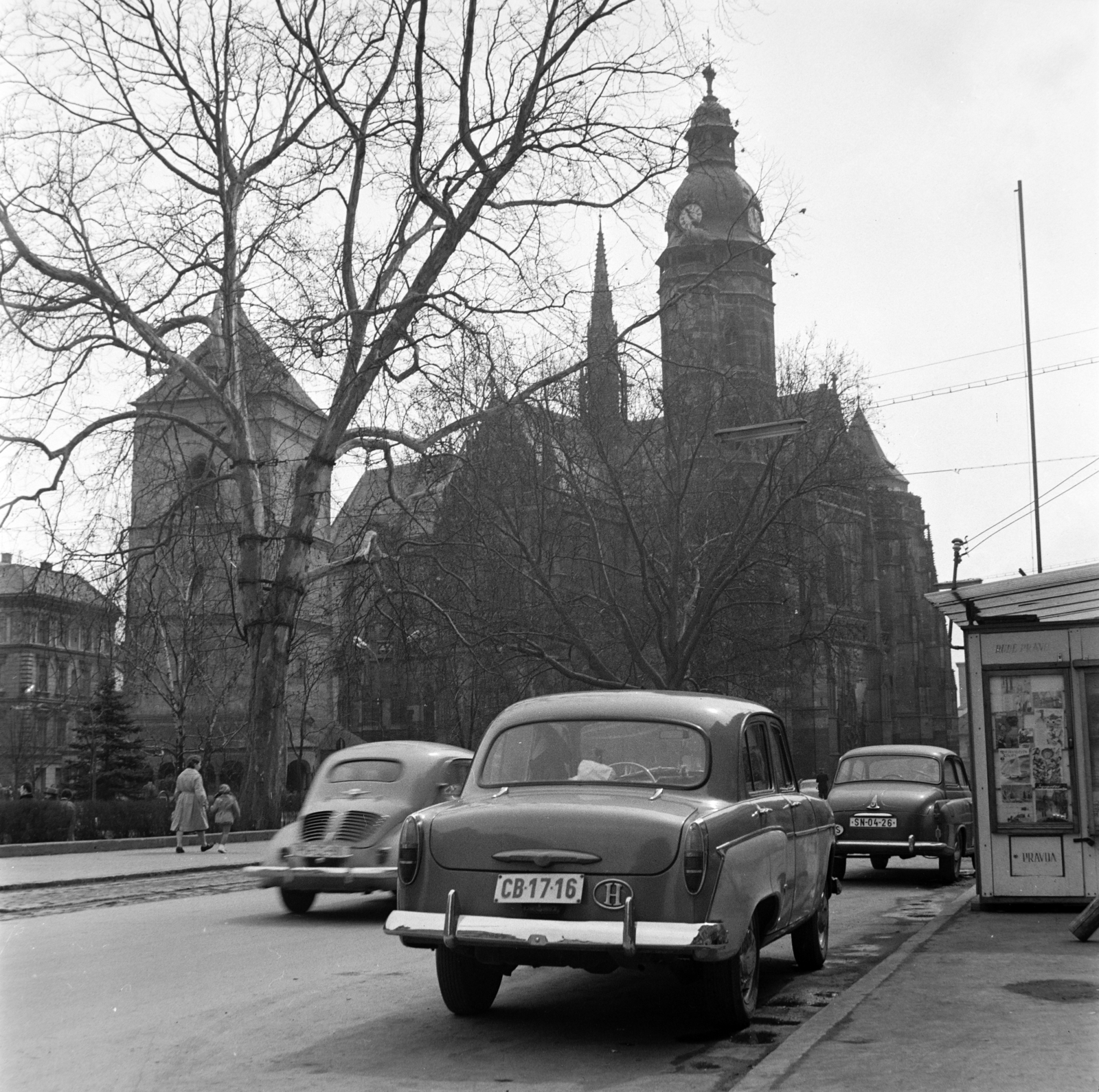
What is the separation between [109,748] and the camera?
52.9 meters

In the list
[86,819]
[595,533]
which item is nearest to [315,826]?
[86,819]

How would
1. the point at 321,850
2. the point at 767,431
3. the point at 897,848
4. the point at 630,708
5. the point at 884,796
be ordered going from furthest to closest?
the point at 767,431 < the point at 884,796 < the point at 897,848 < the point at 321,850 < the point at 630,708

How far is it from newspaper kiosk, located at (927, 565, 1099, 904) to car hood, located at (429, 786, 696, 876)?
6713 millimetres

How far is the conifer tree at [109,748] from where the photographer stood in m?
52.1

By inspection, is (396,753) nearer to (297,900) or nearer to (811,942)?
(297,900)

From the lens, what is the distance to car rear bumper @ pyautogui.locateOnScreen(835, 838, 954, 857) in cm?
1694

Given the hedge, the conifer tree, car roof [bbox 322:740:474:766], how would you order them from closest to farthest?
car roof [bbox 322:740:474:766] < the hedge < the conifer tree

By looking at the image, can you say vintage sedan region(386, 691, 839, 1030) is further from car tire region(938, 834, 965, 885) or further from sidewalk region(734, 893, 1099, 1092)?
car tire region(938, 834, 965, 885)

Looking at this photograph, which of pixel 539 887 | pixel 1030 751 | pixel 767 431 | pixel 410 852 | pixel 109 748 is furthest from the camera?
pixel 109 748

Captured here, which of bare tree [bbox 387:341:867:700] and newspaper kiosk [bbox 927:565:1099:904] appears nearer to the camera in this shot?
newspaper kiosk [bbox 927:565:1099:904]

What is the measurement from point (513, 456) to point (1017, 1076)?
2815 cm

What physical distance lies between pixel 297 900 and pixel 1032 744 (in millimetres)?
7123

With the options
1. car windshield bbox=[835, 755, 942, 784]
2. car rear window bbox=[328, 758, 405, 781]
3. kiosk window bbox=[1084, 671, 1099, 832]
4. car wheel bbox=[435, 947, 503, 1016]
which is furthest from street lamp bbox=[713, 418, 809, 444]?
car wheel bbox=[435, 947, 503, 1016]

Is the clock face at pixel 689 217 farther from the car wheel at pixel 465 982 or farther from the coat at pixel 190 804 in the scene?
the car wheel at pixel 465 982
